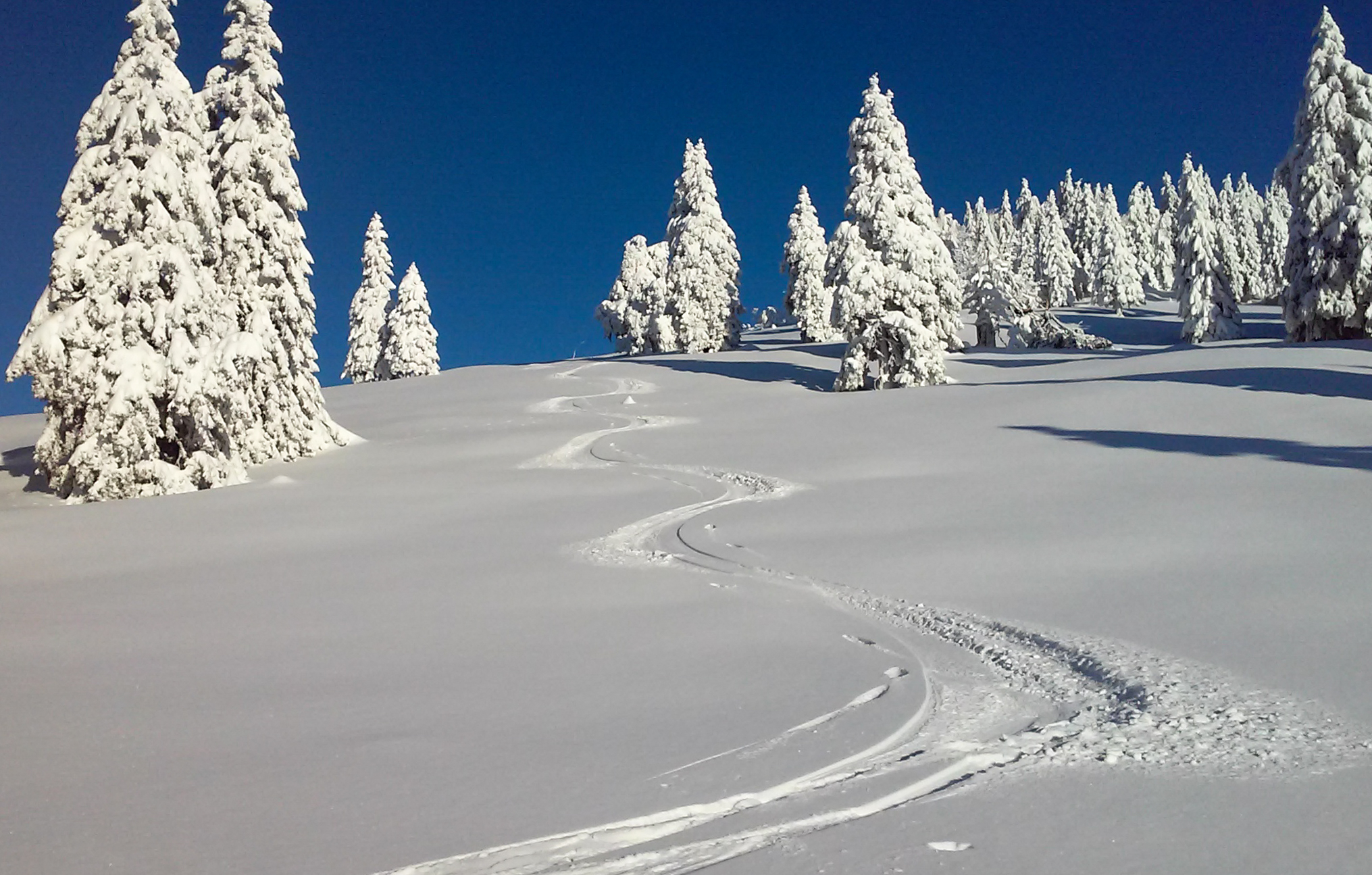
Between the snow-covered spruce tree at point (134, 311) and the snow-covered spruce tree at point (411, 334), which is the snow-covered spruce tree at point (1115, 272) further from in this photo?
the snow-covered spruce tree at point (134, 311)

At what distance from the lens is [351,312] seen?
65.6 m

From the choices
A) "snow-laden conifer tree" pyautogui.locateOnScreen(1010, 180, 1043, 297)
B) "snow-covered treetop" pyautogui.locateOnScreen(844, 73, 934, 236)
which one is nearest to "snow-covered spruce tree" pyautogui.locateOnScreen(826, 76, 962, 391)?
"snow-covered treetop" pyautogui.locateOnScreen(844, 73, 934, 236)

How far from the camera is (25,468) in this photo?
25.5 metres

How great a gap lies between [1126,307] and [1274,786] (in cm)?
8947

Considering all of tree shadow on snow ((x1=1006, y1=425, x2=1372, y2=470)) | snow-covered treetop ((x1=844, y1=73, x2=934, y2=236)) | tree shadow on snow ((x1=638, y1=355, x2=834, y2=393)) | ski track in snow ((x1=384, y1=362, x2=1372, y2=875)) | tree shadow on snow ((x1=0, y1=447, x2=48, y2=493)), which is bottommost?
ski track in snow ((x1=384, y1=362, x2=1372, y2=875))

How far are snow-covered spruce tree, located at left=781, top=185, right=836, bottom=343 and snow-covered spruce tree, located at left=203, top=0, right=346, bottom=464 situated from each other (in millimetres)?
42963

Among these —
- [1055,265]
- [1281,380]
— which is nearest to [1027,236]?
[1055,265]

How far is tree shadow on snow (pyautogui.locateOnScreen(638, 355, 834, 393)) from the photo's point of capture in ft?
130

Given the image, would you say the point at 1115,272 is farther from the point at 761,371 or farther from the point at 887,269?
the point at 887,269

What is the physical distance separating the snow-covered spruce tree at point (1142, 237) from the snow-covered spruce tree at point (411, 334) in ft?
247

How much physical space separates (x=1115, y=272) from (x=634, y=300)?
4557 centimetres

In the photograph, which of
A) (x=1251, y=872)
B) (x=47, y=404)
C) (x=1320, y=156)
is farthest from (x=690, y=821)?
(x=1320, y=156)

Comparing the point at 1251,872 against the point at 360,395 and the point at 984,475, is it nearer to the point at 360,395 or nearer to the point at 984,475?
the point at 984,475

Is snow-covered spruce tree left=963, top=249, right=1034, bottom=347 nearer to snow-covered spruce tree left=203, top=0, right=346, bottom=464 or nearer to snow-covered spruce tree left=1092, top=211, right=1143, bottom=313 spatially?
snow-covered spruce tree left=1092, top=211, right=1143, bottom=313
